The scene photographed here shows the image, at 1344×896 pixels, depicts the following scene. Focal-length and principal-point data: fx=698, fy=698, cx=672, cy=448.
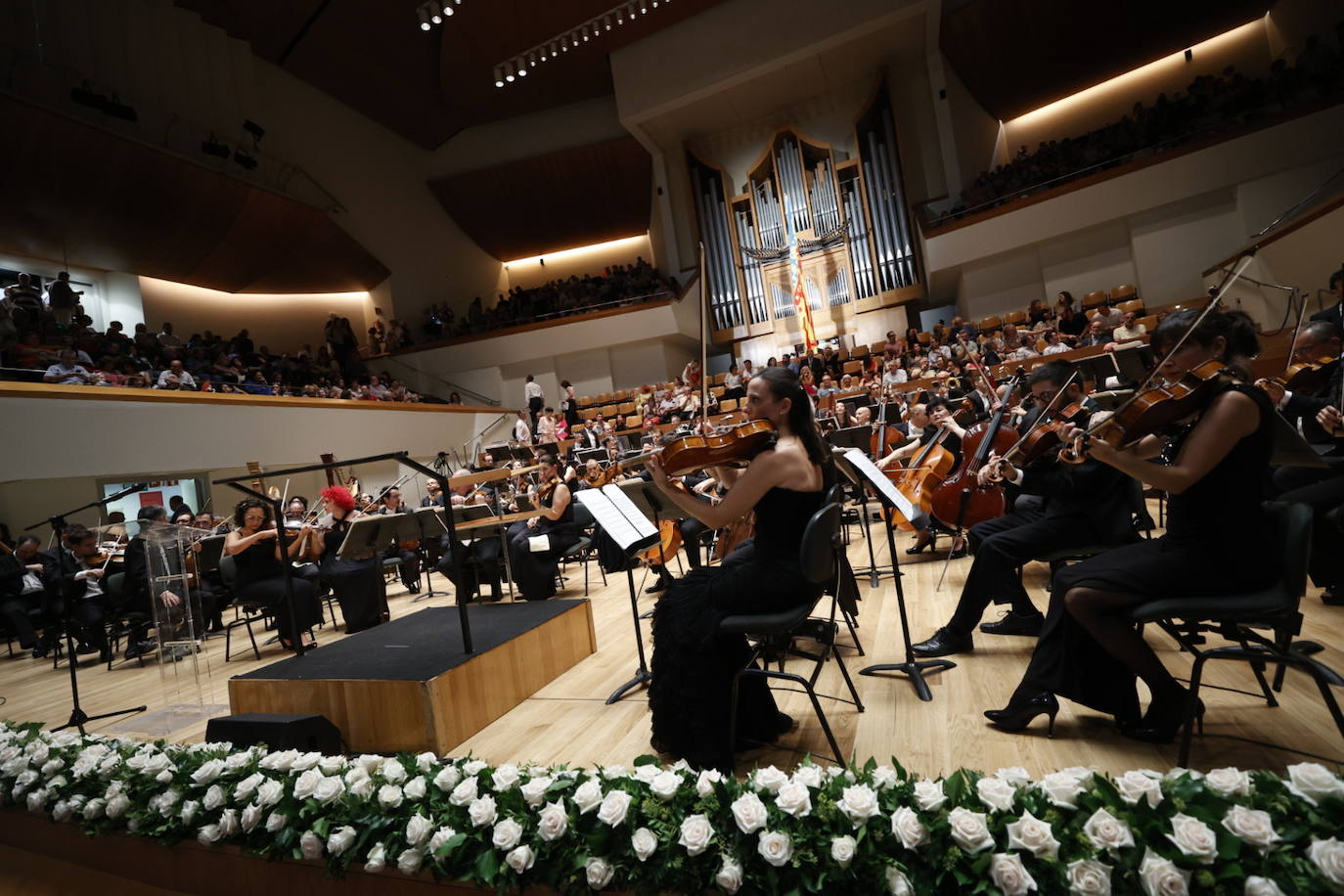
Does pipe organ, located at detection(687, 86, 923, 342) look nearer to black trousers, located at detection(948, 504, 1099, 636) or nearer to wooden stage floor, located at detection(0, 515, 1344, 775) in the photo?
wooden stage floor, located at detection(0, 515, 1344, 775)

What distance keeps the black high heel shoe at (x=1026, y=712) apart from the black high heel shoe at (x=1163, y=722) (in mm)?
205

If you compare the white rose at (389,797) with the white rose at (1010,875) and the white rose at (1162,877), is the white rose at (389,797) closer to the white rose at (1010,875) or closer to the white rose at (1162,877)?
the white rose at (1010,875)

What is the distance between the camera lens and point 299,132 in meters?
14.0

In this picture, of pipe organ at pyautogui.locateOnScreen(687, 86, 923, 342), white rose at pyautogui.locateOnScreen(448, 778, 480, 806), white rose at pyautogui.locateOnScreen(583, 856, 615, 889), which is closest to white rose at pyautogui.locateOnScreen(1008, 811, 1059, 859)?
white rose at pyautogui.locateOnScreen(583, 856, 615, 889)

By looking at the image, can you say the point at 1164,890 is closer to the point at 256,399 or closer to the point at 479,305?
the point at 256,399

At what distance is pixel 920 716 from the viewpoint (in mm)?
2492

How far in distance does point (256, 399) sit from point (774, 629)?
975 cm

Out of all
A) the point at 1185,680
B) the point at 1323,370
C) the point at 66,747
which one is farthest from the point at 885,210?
the point at 66,747

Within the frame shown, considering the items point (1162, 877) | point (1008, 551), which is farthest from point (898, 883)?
point (1008, 551)

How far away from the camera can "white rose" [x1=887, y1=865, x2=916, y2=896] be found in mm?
1311

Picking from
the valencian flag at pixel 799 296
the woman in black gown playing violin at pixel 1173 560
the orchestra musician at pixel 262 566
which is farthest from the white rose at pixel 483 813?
the valencian flag at pixel 799 296

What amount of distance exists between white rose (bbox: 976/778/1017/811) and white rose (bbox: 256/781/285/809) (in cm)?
183

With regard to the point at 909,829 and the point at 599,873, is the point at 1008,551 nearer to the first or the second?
the point at 909,829

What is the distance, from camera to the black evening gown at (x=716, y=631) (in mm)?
2254
